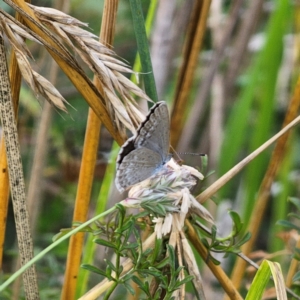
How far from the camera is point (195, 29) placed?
104cm

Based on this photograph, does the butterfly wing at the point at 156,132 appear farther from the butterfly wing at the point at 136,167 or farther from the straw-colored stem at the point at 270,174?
the straw-colored stem at the point at 270,174

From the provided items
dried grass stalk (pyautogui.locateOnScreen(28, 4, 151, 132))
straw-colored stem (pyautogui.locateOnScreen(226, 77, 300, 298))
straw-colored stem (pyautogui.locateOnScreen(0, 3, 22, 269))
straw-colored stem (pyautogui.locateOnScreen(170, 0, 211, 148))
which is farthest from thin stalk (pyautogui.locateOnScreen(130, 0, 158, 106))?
straw-colored stem (pyautogui.locateOnScreen(226, 77, 300, 298))

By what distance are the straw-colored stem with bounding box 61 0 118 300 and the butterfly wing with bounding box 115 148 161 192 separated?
5cm

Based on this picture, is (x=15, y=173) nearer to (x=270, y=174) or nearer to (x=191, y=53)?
(x=191, y=53)

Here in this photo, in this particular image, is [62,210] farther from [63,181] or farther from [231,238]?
[231,238]

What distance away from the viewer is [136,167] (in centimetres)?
84

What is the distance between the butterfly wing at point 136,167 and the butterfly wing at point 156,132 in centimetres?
1

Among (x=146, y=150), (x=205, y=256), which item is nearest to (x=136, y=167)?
(x=146, y=150)

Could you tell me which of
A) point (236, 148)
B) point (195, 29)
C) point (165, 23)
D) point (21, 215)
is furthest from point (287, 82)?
point (21, 215)

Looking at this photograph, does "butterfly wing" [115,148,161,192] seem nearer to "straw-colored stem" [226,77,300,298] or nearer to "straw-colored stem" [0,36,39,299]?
"straw-colored stem" [0,36,39,299]

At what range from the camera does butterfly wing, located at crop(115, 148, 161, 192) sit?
0.80 metres

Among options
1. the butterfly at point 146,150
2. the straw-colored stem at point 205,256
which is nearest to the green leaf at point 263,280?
the straw-colored stem at point 205,256

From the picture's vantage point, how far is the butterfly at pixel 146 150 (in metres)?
0.73

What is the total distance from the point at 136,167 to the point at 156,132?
0.09m
